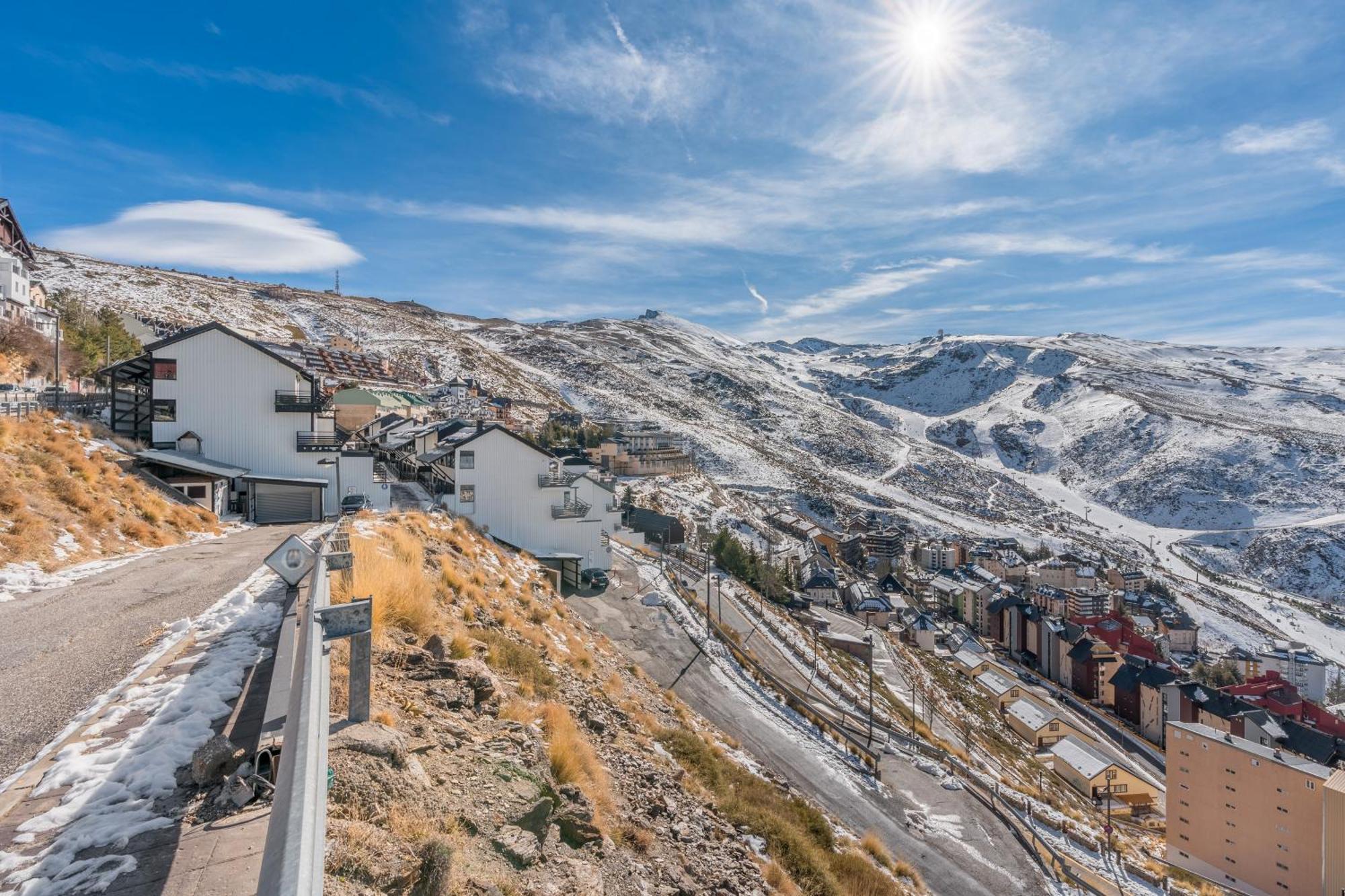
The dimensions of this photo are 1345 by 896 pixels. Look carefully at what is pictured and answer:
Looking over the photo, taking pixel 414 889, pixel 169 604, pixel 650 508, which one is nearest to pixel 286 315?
pixel 650 508

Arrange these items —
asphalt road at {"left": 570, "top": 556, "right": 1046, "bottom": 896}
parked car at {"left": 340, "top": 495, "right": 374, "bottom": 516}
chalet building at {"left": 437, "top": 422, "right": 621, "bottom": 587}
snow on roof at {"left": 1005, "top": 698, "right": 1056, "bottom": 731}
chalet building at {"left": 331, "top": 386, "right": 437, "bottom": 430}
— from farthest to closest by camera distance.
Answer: snow on roof at {"left": 1005, "top": 698, "right": 1056, "bottom": 731} < chalet building at {"left": 331, "top": 386, "right": 437, "bottom": 430} < chalet building at {"left": 437, "top": 422, "right": 621, "bottom": 587} < parked car at {"left": 340, "top": 495, "right": 374, "bottom": 516} < asphalt road at {"left": 570, "top": 556, "right": 1046, "bottom": 896}

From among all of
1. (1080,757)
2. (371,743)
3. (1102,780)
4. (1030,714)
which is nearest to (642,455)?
(1030,714)

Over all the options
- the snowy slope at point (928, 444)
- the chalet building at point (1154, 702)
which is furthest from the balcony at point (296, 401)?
the snowy slope at point (928, 444)

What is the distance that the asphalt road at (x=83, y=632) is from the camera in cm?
531

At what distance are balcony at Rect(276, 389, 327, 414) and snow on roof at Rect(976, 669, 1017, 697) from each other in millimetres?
58229

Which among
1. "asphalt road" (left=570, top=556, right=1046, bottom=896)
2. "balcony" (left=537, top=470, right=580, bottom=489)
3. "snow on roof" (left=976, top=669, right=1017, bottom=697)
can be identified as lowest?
"snow on roof" (left=976, top=669, right=1017, bottom=697)

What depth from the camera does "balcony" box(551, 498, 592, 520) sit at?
99.4ft

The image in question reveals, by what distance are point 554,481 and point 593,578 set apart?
547 cm

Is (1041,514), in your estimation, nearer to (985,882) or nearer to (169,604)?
(985,882)

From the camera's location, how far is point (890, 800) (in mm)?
17969

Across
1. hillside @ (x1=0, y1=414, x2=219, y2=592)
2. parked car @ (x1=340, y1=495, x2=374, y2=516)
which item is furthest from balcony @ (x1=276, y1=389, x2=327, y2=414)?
hillside @ (x1=0, y1=414, x2=219, y2=592)

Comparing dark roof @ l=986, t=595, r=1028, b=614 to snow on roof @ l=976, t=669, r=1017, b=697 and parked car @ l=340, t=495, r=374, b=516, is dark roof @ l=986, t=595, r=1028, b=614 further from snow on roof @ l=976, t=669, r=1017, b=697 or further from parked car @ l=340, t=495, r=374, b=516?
parked car @ l=340, t=495, r=374, b=516

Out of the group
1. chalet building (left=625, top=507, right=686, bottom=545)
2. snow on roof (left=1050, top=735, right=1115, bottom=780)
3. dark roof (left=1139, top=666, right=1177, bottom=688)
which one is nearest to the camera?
snow on roof (left=1050, top=735, right=1115, bottom=780)

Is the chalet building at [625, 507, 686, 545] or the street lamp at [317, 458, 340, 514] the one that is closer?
the street lamp at [317, 458, 340, 514]
